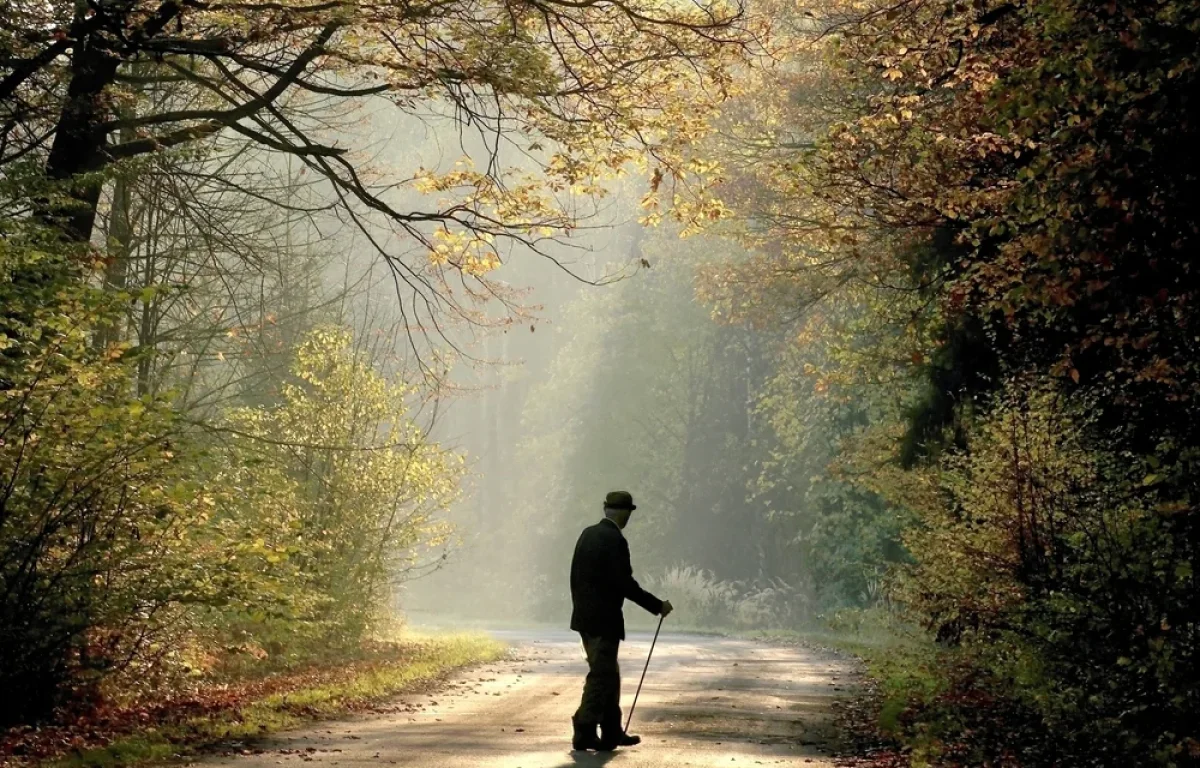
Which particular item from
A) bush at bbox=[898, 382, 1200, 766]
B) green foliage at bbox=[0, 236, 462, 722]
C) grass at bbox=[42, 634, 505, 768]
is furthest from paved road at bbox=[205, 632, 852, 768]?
bush at bbox=[898, 382, 1200, 766]

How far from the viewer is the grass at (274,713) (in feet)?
30.1

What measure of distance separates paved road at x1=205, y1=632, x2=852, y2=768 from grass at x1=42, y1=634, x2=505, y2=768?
1.34 feet

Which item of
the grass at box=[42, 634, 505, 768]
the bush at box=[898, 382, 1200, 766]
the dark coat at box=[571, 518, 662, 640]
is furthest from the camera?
the dark coat at box=[571, 518, 662, 640]

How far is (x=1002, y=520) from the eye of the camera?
13.1 metres

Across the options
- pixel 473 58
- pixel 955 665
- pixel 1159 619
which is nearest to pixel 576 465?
pixel 955 665

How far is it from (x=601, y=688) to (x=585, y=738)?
403mm

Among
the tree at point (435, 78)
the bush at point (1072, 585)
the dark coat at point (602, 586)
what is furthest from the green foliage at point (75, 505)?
the bush at point (1072, 585)

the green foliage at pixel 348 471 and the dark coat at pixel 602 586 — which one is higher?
the green foliage at pixel 348 471

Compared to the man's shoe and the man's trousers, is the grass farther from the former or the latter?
the man's trousers

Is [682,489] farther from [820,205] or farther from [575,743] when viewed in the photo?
[575,743]

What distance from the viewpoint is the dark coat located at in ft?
34.7

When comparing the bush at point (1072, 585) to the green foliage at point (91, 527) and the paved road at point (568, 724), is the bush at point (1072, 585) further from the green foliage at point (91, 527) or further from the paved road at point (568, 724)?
the green foliage at point (91, 527)

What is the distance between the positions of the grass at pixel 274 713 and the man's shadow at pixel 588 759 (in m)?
2.71

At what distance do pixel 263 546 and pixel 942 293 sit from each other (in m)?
8.74
